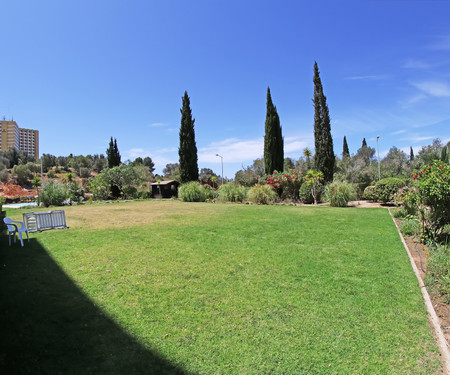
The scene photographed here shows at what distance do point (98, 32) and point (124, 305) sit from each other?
11.6m

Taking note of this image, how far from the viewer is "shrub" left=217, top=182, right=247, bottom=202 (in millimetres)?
17766

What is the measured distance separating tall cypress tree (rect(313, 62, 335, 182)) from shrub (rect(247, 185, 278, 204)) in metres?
6.68

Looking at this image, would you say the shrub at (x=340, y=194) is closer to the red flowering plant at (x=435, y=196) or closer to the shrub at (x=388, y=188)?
the shrub at (x=388, y=188)

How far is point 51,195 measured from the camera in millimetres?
18328

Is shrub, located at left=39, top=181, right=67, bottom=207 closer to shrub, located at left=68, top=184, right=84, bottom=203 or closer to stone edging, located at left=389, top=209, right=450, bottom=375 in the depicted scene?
shrub, located at left=68, top=184, right=84, bottom=203

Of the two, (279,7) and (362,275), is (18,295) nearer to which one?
(362,275)

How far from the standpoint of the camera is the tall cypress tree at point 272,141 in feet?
73.7

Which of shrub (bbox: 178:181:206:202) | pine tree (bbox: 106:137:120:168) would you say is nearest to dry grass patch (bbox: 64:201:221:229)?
shrub (bbox: 178:181:206:202)

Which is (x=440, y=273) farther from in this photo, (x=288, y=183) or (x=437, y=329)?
(x=288, y=183)

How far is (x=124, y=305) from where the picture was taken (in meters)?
3.26

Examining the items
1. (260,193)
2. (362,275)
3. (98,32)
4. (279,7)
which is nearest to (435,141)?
(260,193)

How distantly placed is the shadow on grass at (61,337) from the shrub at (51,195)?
55.8 ft

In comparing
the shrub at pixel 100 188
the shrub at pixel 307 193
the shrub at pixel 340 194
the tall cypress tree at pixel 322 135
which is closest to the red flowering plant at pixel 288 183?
the shrub at pixel 307 193

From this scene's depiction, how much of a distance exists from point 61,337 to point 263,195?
1426 cm
